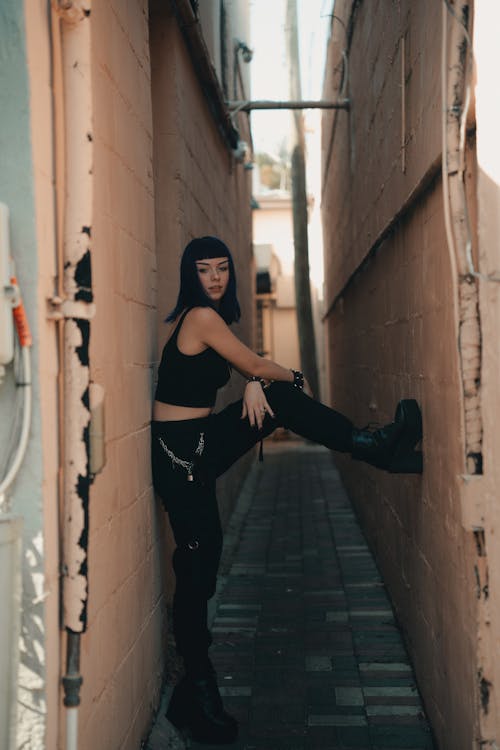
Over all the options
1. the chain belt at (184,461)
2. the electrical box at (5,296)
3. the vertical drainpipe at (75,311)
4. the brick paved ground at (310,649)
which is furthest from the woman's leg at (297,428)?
the electrical box at (5,296)

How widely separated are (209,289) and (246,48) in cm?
676

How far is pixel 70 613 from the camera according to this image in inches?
85.9

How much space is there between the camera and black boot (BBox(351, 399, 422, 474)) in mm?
3346

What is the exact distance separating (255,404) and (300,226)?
11.8m

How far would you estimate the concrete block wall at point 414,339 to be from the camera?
267 cm

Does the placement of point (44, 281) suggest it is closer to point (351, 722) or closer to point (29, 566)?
point (29, 566)

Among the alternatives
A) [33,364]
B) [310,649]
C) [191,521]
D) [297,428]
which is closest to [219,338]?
[297,428]

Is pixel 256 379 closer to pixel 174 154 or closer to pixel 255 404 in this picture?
pixel 255 404

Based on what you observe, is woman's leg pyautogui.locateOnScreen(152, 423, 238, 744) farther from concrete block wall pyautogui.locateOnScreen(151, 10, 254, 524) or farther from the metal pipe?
the metal pipe

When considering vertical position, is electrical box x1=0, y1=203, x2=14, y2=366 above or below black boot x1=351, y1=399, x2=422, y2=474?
above

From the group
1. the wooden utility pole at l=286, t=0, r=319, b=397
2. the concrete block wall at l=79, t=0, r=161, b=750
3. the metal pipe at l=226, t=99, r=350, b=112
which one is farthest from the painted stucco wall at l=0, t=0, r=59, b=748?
the wooden utility pole at l=286, t=0, r=319, b=397

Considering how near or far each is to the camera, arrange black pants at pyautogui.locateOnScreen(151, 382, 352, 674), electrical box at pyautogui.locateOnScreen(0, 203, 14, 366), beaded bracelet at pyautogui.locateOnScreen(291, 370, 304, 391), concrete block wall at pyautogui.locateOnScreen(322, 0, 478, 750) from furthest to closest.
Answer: beaded bracelet at pyautogui.locateOnScreen(291, 370, 304, 391), black pants at pyautogui.locateOnScreen(151, 382, 352, 674), concrete block wall at pyautogui.locateOnScreen(322, 0, 478, 750), electrical box at pyautogui.locateOnScreen(0, 203, 14, 366)

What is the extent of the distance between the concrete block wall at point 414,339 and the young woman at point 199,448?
0.38m

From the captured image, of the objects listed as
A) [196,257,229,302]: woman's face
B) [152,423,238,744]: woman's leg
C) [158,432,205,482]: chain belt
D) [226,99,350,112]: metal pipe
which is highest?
[226,99,350,112]: metal pipe
